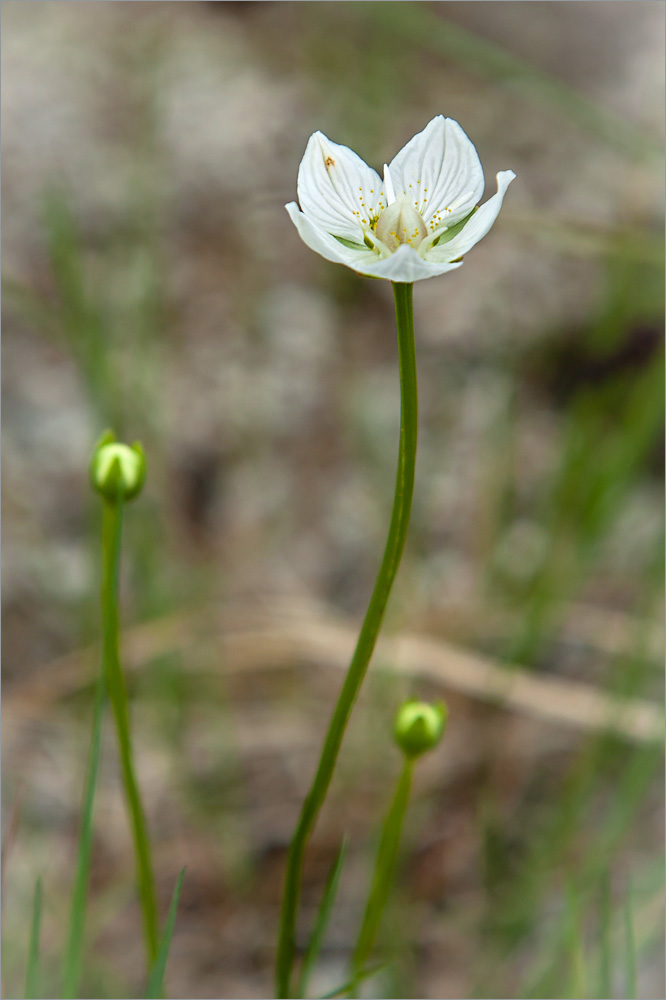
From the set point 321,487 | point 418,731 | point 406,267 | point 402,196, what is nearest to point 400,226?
point 402,196

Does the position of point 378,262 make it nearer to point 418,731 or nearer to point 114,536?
point 114,536

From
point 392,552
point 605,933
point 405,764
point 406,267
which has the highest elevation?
point 406,267

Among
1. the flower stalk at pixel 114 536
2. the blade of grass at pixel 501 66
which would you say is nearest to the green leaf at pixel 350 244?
the flower stalk at pixel 114 536

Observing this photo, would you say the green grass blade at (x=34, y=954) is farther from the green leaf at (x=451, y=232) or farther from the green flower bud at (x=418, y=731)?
the green leaf at (x=451, y=232)

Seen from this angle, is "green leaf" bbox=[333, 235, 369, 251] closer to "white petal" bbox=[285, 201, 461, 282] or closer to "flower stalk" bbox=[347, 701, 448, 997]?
"white petal" bbox=[285, 201, 461, 282]

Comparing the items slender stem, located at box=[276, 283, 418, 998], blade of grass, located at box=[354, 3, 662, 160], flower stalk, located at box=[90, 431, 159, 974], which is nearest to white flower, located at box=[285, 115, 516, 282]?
slender stem, located at box=[276, 283, 418, 998]

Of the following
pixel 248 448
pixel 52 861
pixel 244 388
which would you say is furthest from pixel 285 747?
pixel 244 388

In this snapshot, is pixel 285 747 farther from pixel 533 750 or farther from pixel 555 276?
pixel 555 276
